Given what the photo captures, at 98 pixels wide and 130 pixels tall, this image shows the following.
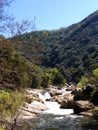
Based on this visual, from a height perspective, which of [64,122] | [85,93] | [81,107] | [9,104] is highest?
[9,104]

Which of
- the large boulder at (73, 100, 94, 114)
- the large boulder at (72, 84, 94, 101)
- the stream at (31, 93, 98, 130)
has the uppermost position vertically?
the large boulder at (72, 84, 94, 101)

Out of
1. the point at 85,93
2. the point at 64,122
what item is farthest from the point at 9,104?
the point at 85,93

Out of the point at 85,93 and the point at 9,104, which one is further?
the point at 85,93

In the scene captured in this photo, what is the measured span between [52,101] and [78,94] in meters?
11.0

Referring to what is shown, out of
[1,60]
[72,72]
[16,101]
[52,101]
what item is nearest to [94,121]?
[16,101]

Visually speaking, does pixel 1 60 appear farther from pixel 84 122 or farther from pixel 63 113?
→ pixel 63 113

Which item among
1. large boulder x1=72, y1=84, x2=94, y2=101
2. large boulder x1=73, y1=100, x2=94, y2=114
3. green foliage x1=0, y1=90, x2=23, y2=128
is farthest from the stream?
large boulder x1=72, y1=84, x2=94, y2=101

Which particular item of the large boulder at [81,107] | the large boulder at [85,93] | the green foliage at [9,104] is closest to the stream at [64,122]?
the large boulder at [81,107]

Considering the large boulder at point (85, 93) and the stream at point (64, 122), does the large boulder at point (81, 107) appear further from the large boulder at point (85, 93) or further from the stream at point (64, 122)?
the large boulder at point (85, 93)

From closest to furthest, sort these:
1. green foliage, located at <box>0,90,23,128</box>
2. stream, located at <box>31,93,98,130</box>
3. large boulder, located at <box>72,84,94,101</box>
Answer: green foliage, located at <box>0,90,23,128</box>, stream, located at <box>31,93,98,130</box>, large boulder, located at <box>72,84,94,101</box>

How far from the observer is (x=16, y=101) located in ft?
138

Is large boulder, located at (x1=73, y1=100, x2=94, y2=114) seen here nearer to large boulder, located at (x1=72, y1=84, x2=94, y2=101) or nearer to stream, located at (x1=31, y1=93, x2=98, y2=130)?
stream, located at (x1=31, y1=93, x2=98, y2=130)

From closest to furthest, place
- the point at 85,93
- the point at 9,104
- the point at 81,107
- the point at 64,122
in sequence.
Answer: the point at 9,104
the point at 64,122
the point at 81,107
the point at 85,93

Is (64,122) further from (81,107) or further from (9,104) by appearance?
(9,104)
